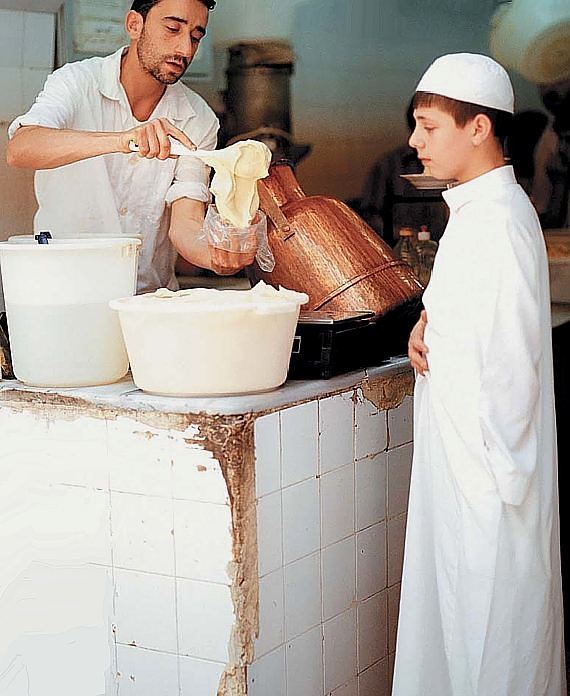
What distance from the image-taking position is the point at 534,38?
417 centimetres

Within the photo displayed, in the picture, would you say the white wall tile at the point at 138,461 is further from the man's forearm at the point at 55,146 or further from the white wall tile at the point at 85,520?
the man's forearm at the point at 55,146

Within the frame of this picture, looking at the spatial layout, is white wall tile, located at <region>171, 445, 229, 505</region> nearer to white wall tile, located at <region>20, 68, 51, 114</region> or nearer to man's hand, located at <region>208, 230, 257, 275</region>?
man's hand, located at <region>208, 230, 257, 275</region>

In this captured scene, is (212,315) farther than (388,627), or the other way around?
(388,627)

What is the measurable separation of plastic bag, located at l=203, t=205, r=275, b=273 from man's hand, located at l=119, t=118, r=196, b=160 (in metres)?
0.27

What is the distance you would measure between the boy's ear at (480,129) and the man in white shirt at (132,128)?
3.57 ft

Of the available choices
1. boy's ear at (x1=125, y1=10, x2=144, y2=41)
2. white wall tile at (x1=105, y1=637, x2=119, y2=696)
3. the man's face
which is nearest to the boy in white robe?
white wall tile at (x1=105, y1=637, x2=119, y2=696)

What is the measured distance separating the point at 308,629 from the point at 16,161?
5.37 feet

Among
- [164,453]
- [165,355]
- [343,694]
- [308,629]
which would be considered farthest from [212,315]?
[343,694]

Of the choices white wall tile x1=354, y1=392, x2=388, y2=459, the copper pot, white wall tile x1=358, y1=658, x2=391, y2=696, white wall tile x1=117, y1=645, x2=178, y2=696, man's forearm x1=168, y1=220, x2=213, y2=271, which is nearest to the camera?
white wall tile x1=117, y1=645, x2=178, y2=696

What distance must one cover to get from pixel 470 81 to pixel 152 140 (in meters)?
0.87

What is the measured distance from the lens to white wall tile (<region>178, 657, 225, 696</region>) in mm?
2838

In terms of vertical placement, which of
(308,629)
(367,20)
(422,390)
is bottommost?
(308,629)

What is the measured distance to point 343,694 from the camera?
10.5ft

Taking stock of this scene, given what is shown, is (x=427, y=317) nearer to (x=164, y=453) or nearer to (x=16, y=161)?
(x=164, y=453)
